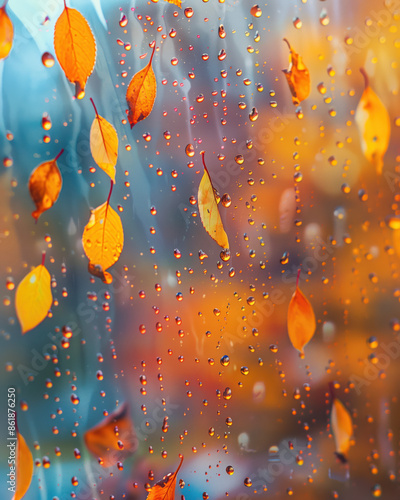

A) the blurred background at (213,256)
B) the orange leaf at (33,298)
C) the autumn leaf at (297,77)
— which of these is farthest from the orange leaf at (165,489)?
the autumn leaf at (297,77)

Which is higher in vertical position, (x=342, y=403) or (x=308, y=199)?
(x=308, y=199)

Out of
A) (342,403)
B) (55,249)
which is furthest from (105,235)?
(342,403)

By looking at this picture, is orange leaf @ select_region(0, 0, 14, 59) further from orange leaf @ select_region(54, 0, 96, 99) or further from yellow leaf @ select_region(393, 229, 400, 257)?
yellow leaf @ select_region(393, 229, 400, 257)

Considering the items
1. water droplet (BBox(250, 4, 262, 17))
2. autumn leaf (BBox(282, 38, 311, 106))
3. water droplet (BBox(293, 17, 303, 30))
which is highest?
water droplet (BBox(250, 4, 262, 17))

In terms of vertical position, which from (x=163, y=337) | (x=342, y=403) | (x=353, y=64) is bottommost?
(x=342, y=403)

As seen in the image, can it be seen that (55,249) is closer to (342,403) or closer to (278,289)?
(278,289)

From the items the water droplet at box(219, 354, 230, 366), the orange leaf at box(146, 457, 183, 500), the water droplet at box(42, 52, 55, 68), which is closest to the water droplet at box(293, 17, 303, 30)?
the water droplet at box(42, 52, 55, 68)

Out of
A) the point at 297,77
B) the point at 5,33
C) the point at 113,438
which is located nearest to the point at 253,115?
the point at 297,77
